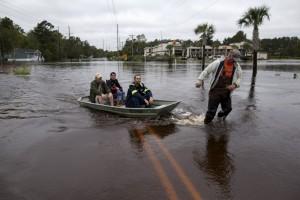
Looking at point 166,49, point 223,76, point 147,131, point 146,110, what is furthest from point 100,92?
point 166,49

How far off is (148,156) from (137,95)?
4.05 m

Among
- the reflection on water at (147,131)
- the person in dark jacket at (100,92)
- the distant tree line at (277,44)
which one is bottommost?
the reflection on water at (147,131)

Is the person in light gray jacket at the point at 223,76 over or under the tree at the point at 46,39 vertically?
under

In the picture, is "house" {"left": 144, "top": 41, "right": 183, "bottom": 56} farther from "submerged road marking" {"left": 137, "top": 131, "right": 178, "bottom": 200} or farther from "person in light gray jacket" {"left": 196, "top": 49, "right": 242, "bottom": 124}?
"submerged road marking" {"left": 137, "top": 131, "right": 178, "bottom": 200}

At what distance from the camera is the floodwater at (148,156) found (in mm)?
4984

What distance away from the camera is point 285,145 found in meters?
7.40

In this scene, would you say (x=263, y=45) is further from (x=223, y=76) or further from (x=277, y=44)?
(x=223, y=76)

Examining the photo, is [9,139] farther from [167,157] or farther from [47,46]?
[47,46]

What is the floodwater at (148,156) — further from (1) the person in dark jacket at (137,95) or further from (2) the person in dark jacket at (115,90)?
(2) the person in dark jacket at (115,90)

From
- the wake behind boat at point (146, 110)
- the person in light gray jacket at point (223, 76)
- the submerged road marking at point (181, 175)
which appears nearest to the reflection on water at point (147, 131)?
the submerged road marking at point (181, 175)

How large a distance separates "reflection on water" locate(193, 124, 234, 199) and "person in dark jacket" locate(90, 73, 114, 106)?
4913mm

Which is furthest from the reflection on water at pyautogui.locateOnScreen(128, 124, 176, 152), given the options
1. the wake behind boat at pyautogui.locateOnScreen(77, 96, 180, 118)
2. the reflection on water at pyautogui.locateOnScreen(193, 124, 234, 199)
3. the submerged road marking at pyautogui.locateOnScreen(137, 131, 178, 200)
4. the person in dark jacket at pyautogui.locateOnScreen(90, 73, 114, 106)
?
the person in dark jacket at pyautogui.locateOnScreen(90, 73, 114, 106)

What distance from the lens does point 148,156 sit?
662cm

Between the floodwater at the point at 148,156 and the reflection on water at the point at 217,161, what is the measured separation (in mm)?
18
